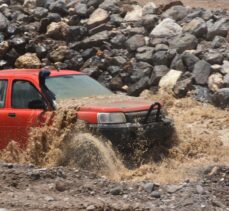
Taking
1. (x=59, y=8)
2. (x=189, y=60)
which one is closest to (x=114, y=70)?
(x=189, y=60)

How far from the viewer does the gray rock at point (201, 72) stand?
572 inches

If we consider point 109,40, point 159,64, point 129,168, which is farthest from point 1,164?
point 109,40

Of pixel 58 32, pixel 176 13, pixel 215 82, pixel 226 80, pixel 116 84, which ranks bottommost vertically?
pixel 116 84

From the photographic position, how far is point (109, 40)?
16828 millimetres

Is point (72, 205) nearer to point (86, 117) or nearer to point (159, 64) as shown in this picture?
point (86, 117)

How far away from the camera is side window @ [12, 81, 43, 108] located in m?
9.17

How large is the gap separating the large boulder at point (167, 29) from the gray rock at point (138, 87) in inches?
75.8

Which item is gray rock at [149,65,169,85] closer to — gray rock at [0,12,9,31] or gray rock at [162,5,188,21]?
gray rock at [162,5,188,21]

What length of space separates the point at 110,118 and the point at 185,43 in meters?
7.67

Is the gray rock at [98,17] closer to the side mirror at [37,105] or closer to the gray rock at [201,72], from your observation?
the gray rock at [201,72]

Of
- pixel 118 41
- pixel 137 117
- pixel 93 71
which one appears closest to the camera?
pixel 137 117

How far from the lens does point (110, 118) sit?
847 centimetres

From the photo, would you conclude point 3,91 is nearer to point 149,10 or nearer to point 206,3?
point 149,10

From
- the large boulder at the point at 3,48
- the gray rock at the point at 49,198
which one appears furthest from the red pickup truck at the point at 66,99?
the large boulder at the point at 3,48
